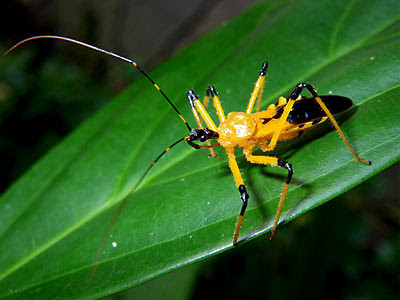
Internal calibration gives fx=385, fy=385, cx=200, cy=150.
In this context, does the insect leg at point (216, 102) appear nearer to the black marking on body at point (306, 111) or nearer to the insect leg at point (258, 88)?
the insect leg at point (258, 88)

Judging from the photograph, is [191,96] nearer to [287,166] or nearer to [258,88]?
[258,88]

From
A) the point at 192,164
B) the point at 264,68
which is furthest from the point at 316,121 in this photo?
the point at 192,164

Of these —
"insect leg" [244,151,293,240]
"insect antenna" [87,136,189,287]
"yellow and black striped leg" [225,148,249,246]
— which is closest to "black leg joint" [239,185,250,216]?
"yellow and black striped leg" [225,148,249,246]

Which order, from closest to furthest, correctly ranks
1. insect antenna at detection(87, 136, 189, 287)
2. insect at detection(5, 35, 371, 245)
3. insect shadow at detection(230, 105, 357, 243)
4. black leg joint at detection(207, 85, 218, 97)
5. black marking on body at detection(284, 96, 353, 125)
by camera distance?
1. insect shadow at detection(230, 105, 357, 243)
2. insect antenna at detection(87, 136, 189, 287)
3. insect at detection(5, 35, 371, 245)
4. black marking on body at detection(284, 96, 353, 125)
5. black leg joint at detection(207, 85, 218, 97)

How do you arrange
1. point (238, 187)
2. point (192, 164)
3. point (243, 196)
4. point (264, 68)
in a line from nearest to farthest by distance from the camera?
point (243, 196) < point (238, 187) < point (192, 164) < point (264, 68)

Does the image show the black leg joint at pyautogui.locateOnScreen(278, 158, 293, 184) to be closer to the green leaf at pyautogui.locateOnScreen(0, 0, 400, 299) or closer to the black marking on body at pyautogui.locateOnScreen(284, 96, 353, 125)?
the green leaf at pyautogui.locateOnScreen(0, 0, 400, 299)

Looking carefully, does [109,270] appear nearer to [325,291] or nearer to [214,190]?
[214,190]

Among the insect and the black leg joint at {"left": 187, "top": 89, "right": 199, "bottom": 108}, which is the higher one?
the black leg joint at {"left": 187, "top": 89, "right": 199, "bottom": 108}

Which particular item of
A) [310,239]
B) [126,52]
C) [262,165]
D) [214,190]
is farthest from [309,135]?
[126,52]
